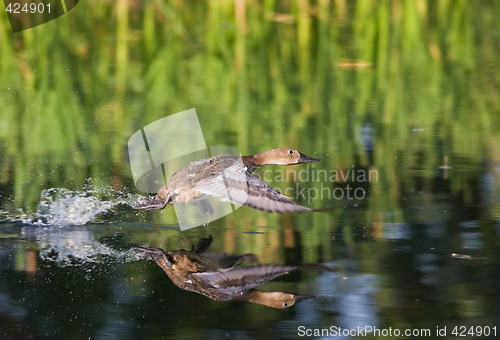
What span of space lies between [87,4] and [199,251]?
9917 mm

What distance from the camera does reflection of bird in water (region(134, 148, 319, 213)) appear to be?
4.50 meters

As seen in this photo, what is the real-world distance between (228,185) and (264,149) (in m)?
1.72

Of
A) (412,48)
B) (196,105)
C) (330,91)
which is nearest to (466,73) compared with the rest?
(412,48)

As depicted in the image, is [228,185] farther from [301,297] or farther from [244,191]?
[301,297]

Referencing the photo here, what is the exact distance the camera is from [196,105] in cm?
762

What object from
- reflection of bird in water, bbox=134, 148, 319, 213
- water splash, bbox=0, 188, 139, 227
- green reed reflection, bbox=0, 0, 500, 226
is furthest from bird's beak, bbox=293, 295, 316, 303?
water splash, bbox=0, 188, 139, 227

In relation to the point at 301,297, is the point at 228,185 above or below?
above

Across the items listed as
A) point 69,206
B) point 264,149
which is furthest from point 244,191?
point 264,149

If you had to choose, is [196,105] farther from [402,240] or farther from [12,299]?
[12,299]

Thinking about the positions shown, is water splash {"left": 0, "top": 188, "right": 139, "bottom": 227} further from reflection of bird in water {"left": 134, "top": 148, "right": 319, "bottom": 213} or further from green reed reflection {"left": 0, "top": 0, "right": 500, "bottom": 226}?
reflection of bird in water {"left": 134, "top": 148, "right": 319, "bottom": 213}

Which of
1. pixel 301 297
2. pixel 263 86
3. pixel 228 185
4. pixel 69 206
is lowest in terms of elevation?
pixel 301 297

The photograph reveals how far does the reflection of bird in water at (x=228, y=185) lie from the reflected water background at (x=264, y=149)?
0.60 feet

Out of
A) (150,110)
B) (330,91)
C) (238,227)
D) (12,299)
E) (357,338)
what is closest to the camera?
(357,338)

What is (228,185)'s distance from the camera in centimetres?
471
